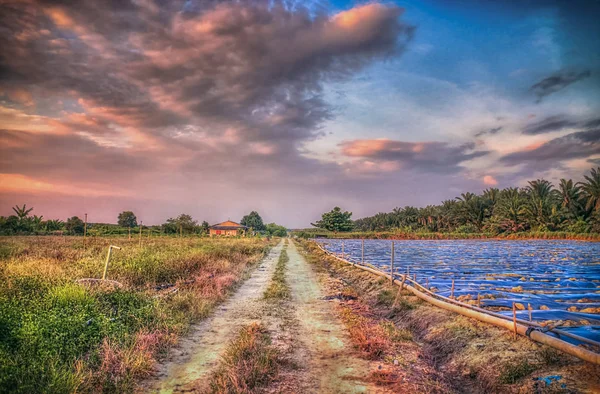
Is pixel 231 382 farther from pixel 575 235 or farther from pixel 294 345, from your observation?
pixel 575 235

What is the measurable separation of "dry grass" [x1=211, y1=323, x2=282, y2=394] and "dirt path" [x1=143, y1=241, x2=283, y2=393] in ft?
0.92

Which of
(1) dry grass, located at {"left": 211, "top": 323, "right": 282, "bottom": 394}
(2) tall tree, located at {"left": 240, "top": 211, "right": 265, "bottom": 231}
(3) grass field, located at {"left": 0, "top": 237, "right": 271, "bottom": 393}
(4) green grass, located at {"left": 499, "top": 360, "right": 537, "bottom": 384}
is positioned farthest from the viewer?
(2) tall tree, located at {"left": 240, "top": 211, "right": 265, "bottom": 231}

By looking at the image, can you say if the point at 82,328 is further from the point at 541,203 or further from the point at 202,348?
the point at 541,203

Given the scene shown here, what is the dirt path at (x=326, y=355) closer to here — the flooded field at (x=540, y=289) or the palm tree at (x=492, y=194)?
the flooded field at (x=540, y=289)

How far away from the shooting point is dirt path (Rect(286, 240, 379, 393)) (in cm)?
557

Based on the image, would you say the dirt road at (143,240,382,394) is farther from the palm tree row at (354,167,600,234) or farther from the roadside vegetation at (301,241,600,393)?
the palm tree row at (354,167,600,234)

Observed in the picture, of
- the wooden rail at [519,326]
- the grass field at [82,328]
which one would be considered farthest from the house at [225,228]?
the wooden rail at [519,326]

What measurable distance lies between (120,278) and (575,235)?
211ft

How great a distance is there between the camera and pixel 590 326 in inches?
300

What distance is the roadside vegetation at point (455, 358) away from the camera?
5160mm

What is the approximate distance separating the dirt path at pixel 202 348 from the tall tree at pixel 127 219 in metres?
94.8

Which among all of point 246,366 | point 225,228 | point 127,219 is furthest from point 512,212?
point 127,219

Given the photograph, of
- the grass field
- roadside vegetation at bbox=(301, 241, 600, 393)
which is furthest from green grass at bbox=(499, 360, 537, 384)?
the grass field

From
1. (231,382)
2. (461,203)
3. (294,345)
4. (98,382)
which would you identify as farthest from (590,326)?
(461,203)
